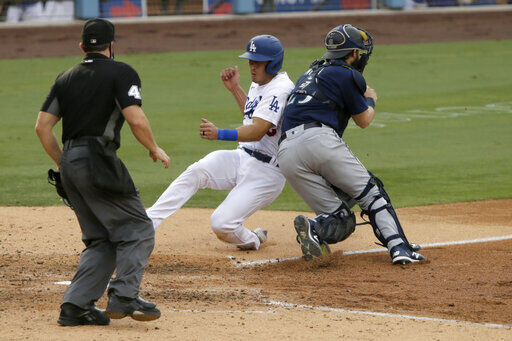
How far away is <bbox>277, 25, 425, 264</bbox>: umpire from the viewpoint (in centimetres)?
669

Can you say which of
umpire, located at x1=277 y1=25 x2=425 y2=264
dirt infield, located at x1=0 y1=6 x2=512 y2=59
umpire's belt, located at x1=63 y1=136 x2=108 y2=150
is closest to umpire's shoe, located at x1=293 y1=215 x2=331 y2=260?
umpire, located at x1=277 y1=25 x2=425 y2=264

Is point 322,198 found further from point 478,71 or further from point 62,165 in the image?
point 478,71

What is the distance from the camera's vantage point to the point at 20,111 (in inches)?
619

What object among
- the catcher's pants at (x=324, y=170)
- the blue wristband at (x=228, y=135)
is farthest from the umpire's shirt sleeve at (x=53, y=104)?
the catcher's pants at (x=324, y=170)

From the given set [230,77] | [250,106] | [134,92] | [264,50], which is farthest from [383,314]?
[230,77]

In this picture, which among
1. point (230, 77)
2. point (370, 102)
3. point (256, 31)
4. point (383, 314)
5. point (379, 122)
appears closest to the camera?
point (383, 314)

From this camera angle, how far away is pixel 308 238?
6.67 m

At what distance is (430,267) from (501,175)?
4632 mm

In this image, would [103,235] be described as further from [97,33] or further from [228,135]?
[228,135]

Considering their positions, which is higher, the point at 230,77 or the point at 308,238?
the point at 230,77

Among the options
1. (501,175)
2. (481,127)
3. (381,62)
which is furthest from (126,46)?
(501,175)

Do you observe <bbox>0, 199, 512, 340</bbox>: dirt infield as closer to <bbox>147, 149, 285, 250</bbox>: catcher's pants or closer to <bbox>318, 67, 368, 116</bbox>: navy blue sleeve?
<bbox>147, 149, 285, 250</bbox>: catcher's pants

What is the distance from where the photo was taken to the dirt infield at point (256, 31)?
916 inches

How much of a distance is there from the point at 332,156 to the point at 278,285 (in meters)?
1.15
